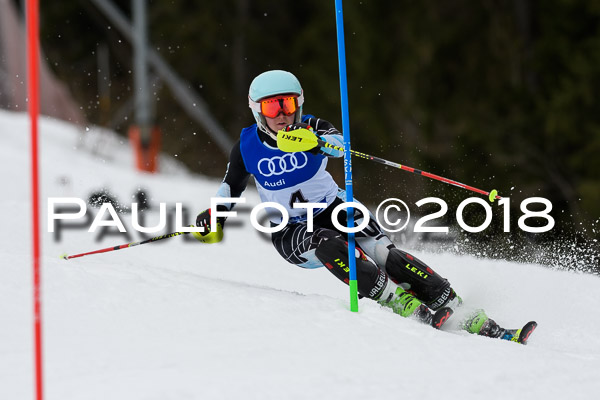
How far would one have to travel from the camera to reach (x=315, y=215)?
13.9 ft

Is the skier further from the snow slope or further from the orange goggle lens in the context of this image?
the snow slope

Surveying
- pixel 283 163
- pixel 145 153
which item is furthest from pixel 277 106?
pixel 145 153

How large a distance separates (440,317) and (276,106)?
130cm

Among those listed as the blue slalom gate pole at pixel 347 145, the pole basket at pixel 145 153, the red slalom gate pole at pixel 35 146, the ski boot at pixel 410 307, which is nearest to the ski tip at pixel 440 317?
the ski boot at pixel 410 307

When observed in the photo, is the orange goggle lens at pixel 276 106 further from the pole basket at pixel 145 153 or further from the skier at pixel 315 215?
the pole basket at pixel 145 153

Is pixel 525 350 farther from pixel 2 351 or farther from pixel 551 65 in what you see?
pixel 551 65

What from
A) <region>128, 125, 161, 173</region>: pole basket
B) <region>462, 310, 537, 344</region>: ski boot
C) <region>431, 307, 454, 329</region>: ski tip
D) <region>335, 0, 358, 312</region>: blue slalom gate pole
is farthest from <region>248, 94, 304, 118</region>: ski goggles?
<region>128, 125, 161, 173</region>: pole basket

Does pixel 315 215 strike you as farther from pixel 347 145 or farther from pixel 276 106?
pixel 347 145

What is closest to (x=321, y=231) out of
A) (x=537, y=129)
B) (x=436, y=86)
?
(x=537, y=129)

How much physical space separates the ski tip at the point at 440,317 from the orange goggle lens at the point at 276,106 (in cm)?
122

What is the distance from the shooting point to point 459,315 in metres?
3.97

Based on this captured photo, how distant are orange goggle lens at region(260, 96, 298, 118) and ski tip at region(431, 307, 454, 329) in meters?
1.22

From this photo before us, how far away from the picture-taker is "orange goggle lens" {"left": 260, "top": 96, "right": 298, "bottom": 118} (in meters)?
4.00

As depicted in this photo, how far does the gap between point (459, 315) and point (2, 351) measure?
2.17 meters
